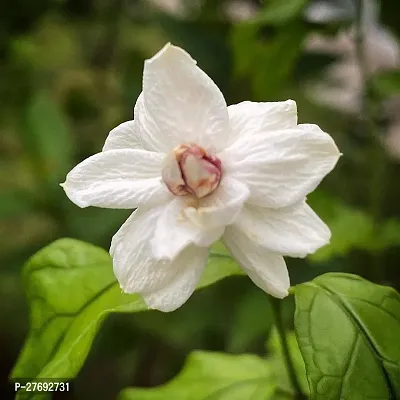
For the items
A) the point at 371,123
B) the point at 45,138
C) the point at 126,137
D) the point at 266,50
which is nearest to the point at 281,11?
the point at 266,50

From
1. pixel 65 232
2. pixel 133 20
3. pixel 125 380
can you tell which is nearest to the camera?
pixel 65 232

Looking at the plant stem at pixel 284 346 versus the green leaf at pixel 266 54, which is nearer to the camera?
the plant stem at pixel 284 346

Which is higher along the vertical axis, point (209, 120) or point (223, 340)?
point (209, 120)

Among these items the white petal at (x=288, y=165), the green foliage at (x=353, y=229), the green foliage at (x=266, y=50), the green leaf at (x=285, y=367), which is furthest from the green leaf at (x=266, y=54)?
the white petal at (x=288, y=165)

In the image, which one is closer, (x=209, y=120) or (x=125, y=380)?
(x=209, y=120)

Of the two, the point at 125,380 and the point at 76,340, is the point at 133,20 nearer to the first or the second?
the point at 125,380

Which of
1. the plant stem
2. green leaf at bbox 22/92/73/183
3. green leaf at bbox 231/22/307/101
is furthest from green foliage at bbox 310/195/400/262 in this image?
→ green leaf at bbox 22/92/73/183

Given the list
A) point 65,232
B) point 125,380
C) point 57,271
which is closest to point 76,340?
point 57,271

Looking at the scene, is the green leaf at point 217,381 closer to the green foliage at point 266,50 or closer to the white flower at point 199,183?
the white flower at point 199,183
